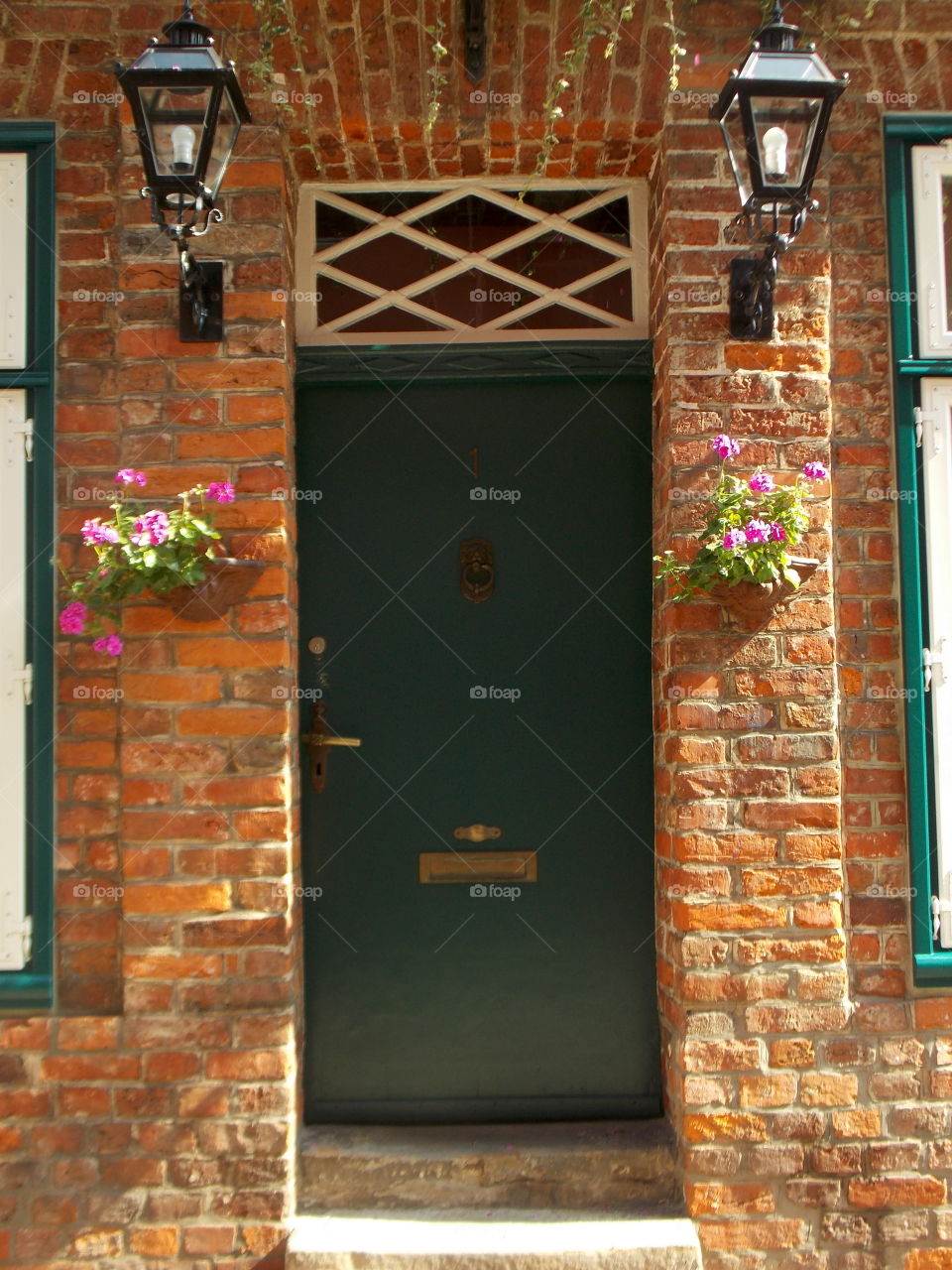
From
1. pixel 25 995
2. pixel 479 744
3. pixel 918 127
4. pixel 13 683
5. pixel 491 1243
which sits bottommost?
pixel 491 1243

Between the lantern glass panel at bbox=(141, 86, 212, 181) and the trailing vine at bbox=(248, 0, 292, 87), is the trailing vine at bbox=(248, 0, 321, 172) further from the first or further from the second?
the lantern glass panel at bbox=(141, 86, 212, 181)

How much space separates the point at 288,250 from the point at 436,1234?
2.78m

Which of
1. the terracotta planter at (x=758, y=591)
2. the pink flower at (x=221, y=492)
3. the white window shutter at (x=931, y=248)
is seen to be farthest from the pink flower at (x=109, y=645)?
the white window shutter at (x=931, y=248)

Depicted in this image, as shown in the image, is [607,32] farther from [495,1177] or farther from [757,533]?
[495,1177]

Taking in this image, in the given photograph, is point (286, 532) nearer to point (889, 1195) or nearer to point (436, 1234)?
point (436, 1234)

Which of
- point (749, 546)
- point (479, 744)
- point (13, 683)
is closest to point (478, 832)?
point (479, 744)

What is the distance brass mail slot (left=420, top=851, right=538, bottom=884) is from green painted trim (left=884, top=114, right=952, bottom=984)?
108 centimetres

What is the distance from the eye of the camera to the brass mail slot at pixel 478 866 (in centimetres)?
325

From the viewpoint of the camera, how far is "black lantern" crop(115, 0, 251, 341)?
256 centimetres

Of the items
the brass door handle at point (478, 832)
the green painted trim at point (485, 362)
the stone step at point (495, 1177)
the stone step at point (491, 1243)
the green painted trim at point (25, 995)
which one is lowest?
the stone step at point (491, 1243)

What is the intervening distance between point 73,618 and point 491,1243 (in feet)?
6.44

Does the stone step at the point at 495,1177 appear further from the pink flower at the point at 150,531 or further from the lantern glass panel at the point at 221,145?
the lantern glass panel at the point at 221,145

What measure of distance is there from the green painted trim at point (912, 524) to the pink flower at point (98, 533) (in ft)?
7.03

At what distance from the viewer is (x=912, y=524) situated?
3074 millimetres
